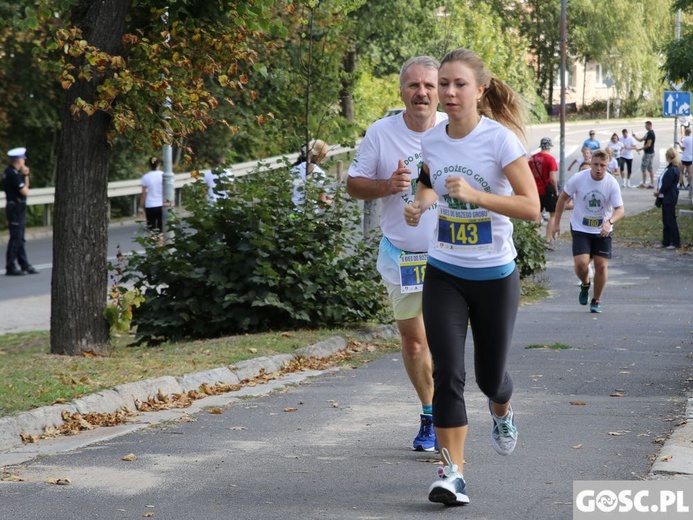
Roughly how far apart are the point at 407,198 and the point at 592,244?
8.84 metres

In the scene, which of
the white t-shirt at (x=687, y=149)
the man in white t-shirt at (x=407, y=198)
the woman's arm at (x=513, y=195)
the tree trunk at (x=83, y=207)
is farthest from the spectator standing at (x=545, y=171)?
the woman's arm at (x=513, y=195)

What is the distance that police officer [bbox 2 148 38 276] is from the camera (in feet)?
71.3

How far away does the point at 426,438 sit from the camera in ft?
23.4

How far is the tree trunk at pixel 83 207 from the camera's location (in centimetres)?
1112

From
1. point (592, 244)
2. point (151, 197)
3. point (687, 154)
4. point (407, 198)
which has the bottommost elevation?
point (592, 244)

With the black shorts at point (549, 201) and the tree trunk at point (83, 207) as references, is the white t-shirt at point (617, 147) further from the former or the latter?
the tree trunk at point (83, 207)

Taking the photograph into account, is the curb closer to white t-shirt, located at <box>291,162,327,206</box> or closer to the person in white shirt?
white t-shirt, located at <box>291,162,327,206</box>

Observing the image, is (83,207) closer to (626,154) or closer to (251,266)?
(251,266)

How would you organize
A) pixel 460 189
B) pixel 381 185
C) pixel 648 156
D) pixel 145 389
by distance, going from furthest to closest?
pixel 648 156
pixel 145 389
pixel 381 185
pixel 460 189

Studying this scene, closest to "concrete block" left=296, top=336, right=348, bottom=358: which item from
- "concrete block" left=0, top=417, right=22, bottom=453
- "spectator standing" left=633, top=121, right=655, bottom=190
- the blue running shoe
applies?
"concrete block" left=0, top=417, right=22, bottom=453

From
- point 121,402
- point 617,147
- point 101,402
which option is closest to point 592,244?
point 121,402

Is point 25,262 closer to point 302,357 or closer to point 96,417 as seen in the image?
point 302,357

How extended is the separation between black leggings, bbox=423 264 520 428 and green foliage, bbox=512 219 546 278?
13.6 meters

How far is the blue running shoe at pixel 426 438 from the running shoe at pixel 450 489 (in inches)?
51.4
